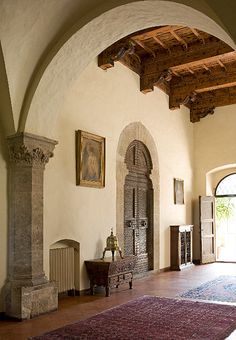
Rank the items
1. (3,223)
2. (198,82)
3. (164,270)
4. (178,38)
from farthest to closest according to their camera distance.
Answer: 1. (198,82)
2. (164,270)
3. (178,38)
4. (3,223)

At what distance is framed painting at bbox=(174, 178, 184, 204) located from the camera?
1130cm

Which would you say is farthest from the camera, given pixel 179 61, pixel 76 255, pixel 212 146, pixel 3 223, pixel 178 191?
pixel 212 146

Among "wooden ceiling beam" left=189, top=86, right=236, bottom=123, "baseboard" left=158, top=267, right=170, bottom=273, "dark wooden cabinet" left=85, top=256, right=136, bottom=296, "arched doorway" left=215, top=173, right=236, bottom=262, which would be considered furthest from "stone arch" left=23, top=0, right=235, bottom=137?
"arched doorway" left=215, top=173, right=236, bottom=262

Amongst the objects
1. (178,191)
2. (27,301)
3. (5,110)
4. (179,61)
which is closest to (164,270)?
(178,191)

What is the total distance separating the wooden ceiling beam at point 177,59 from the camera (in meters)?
8.78

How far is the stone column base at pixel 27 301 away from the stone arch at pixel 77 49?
222cm

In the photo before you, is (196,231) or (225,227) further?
(225,227)

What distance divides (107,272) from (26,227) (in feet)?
6.08

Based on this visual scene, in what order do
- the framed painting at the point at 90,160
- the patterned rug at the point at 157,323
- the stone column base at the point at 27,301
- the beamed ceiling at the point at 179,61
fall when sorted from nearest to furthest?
the patterned rug at the point at 157,323 → the stone column base at the point at 27,301 → the framed painting at the point at 90,160 → the beamed ceiling at the point at 179,61

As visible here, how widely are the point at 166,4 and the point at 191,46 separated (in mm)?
4321

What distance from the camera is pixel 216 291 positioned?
7.52m

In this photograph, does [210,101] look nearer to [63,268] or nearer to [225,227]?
[225,227]

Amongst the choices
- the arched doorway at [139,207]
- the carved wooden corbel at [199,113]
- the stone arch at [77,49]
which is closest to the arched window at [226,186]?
the carved wooden corbel at [199,113]

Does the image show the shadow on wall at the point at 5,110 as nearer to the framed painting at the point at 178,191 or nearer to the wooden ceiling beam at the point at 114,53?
the wooden ceiling beam at the point at 114,53
